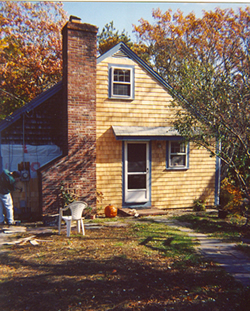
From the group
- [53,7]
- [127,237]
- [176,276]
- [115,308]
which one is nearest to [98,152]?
[127,237]

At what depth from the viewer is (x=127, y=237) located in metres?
7.23

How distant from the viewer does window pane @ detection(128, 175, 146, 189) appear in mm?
10547

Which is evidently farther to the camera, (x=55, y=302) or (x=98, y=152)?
(x=98, y=152)

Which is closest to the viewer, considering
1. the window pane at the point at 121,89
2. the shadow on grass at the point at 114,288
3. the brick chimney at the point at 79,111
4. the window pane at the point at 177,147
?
the shadow on grass at the point at 114,288

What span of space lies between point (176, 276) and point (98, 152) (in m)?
5.83

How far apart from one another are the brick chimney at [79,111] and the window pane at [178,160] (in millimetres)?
3206

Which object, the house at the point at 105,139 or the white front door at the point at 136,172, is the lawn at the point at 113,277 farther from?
the white front door at the point at 136,172

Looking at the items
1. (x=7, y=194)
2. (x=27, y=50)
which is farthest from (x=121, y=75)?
(x=27, y=50)

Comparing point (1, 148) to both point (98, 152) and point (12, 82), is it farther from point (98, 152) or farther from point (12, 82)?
point (12, 82)

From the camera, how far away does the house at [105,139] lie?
9328mm

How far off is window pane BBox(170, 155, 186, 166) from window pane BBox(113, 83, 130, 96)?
3020 millimetres

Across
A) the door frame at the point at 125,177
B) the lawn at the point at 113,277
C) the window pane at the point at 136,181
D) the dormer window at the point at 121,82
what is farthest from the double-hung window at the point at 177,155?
the lawn at the point at 113,277

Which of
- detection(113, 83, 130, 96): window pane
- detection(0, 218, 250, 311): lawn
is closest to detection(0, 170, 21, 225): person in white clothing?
detection(0, 218, 250, 311): lawn

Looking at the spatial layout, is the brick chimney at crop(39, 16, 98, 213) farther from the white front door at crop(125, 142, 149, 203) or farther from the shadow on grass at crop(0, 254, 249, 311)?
the shadow on grass at crop(0, 254, 249, 311)
